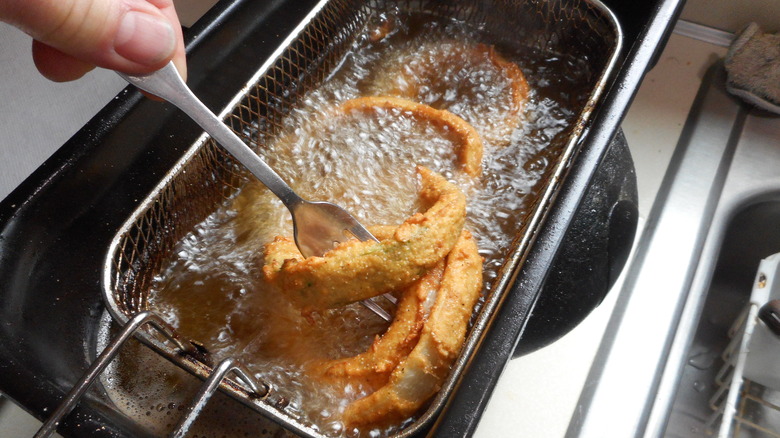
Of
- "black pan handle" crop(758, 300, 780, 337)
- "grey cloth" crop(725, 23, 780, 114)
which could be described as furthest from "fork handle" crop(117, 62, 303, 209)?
"grey cloth" crop(725, 23, 780, 114)

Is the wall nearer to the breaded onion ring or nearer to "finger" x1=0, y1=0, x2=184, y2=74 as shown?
the breaded onion ring

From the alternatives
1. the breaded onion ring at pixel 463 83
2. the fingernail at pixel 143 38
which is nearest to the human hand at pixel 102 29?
the fingernail at pixel 143 38

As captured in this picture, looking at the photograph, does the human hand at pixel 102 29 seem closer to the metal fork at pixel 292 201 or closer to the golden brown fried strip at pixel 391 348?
the metal fork at pixel 292 201

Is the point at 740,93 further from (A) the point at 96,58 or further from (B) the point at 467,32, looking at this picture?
(A) the point at 96,58

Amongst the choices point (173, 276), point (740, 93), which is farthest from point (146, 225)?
A: point (740, 93)

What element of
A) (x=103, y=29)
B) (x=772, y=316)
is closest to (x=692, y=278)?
(x=772, y=316)

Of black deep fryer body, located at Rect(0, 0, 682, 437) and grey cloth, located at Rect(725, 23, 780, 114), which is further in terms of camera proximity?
grey cloth, located at Rect(725, 23, 780, 114)
